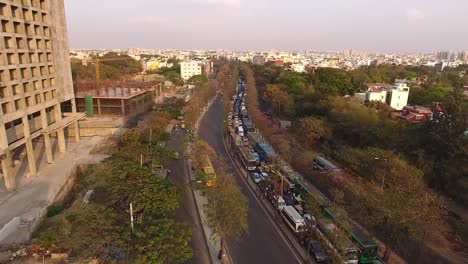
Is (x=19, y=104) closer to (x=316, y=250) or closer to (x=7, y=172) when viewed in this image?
(x=7, y=172)

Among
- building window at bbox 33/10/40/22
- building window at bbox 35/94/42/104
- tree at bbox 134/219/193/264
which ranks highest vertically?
building window at bbox 33/10/40/22

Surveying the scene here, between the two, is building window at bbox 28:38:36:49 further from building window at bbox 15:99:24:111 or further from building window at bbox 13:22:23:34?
building window at bbox 15:99:24:111

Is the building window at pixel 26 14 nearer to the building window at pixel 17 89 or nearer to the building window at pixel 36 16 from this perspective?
the building window at pixel 36 16

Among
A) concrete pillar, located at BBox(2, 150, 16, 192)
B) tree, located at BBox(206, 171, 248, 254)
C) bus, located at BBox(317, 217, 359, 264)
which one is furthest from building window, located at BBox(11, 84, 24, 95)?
bus, located at BBox(317, 217, 359, 264)

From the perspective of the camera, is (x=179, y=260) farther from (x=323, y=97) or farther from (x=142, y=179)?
(x=323, y=97)

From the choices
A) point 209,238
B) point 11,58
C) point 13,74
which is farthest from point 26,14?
point 209,238

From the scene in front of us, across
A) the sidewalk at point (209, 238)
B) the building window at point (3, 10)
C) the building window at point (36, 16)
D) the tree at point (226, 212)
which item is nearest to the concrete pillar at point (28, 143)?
the building window at point (3, 10)

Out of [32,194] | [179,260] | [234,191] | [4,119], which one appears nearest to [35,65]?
[4,119]
